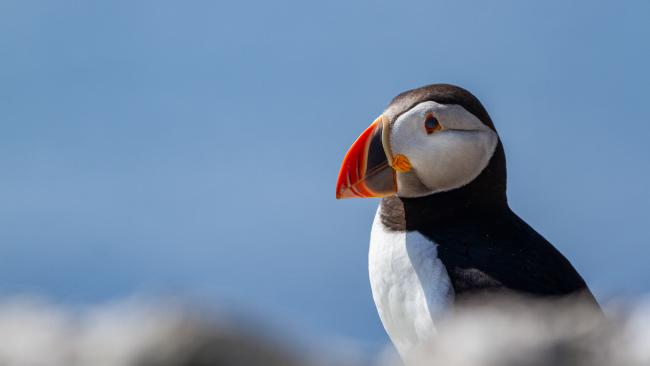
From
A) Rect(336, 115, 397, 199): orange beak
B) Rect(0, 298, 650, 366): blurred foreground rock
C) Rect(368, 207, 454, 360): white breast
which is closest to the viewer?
Rect(0, 298, 650, 366): blurred foreground rock

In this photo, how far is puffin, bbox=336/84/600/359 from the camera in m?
5.53

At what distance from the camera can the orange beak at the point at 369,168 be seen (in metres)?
6.46

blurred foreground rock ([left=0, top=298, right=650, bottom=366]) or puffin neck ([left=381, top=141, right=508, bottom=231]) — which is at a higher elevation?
puffin neck ([left=381, top=141, right=508, bottom=231])

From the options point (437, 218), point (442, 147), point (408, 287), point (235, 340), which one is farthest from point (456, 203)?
point (235, 340)

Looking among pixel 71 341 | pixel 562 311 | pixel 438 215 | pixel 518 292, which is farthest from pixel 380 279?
pixel 71 341

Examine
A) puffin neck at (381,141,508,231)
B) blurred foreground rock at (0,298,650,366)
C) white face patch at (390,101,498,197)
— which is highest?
white face patch at (390,101,498,197)

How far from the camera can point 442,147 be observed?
248 inches

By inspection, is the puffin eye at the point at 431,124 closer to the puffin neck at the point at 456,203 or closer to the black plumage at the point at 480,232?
the black plumage at the point at 480,232

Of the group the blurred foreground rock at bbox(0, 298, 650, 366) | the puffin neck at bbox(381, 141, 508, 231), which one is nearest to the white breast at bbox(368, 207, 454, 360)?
the puffin neck at bbox(381, 141, 508, 231)

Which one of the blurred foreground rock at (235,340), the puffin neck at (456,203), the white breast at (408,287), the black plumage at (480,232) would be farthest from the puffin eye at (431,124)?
the blurred foreground rock at (235,340)

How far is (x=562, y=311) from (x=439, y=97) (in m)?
3.87

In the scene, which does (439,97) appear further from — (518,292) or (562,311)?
(562,311)

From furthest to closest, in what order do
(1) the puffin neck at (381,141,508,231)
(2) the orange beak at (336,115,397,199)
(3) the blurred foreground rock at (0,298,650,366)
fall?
(2) the orange beak at (336,115,397,199), (1) the puffin neck at (381,141,508,231), (3) the blurred foreground rock at (0,298,650,366)

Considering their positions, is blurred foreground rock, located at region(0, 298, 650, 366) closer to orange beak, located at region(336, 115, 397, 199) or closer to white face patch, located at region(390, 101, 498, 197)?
white face patch, located at region(390, 101, 498, 197)
